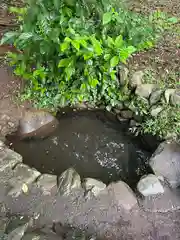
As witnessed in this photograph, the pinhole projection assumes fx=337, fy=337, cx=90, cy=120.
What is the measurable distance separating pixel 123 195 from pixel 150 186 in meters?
0.23

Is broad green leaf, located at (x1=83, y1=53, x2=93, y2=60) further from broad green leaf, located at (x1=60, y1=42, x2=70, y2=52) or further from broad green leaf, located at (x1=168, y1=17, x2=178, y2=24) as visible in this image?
broad green leaf, located at (x1=168, y1=17, x2=178, y2=24)

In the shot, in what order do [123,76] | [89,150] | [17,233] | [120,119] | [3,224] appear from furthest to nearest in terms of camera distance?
1. [120,119]
2. [123,76]
3. [89,150]
4. [3,224]
5. [17,233]

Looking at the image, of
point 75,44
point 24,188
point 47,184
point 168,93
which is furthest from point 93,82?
point 24,188

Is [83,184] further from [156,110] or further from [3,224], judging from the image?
[156,110]

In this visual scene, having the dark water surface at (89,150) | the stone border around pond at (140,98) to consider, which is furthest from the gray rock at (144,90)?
the dark water surface at (89,150)

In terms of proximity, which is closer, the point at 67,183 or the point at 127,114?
the point at 67,183

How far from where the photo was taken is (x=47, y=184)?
2.68 meters

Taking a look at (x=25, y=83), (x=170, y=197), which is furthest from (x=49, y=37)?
(x=170, y=197)

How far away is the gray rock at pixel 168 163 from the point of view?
281 cm

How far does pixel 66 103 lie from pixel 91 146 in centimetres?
52

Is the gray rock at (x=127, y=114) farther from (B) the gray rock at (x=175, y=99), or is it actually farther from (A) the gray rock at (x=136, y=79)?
(B) the gray rock at (x=175, y=99)

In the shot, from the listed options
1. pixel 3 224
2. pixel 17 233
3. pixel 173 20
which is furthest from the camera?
pixel 173 20

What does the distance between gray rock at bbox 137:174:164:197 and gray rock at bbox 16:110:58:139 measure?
45.6 inches

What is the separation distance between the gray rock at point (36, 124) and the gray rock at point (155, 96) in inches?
39.9
